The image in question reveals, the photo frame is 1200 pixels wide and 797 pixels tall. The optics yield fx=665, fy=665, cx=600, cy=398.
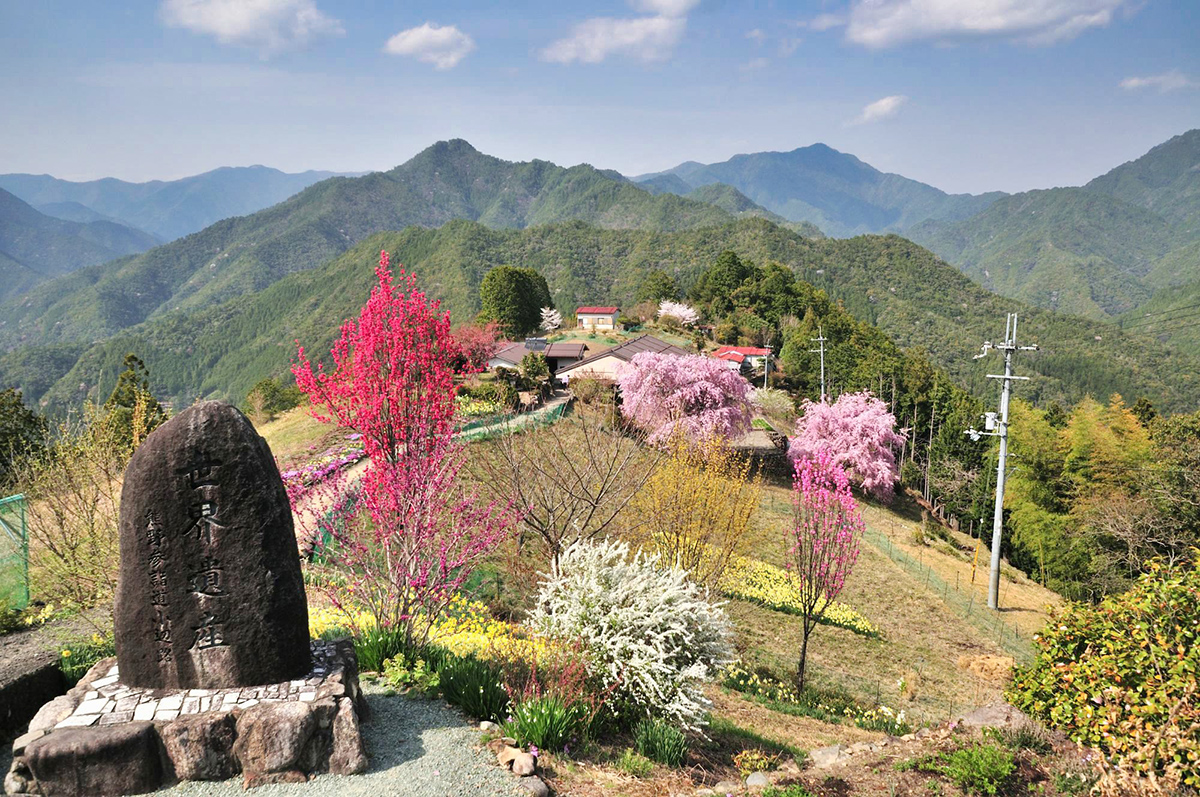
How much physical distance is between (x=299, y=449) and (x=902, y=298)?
343 ft

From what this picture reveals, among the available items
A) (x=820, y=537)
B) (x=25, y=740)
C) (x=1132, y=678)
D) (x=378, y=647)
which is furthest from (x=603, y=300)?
(x=25, y=740)

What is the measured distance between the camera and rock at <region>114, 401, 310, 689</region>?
634 cm

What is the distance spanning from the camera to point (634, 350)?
4050 centimetres

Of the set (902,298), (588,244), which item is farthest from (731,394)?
(588,244)

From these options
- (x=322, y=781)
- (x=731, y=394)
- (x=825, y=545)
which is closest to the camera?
(x=322, y=781)

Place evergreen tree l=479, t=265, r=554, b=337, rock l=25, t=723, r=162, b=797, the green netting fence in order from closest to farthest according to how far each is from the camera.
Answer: rock l=25, t=723, r=162, b=797 < the green netting fence < evergreen tree l=479, t=265, r=554, b=337

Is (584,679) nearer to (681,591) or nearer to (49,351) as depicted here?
(681,591)

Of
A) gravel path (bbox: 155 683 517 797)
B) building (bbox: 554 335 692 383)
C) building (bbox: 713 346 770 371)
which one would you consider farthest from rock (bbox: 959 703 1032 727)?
building (bbox: 713 346 770 371)

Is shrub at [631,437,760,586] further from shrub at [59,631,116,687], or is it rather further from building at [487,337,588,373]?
building at [487,337,588,373]

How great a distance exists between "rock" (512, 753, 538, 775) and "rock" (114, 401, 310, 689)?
254 centimetres

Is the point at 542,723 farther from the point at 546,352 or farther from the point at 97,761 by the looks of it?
the point at 546,352

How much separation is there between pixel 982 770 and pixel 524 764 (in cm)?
455

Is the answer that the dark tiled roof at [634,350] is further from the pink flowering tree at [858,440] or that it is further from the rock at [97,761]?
the rock at [97,761]

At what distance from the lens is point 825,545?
11.4 meters
